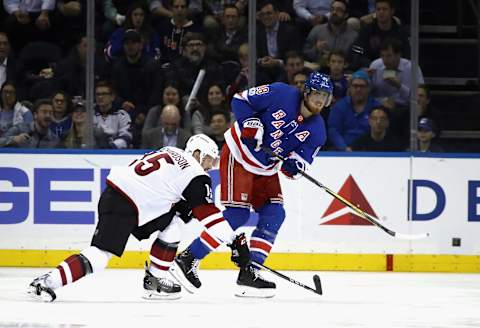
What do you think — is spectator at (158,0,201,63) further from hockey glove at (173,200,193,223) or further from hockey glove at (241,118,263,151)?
hockey glove at (173,200,193,223)

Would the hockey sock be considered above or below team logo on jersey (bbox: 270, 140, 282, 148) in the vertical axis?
below

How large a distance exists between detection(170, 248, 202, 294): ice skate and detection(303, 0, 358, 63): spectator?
2391mm

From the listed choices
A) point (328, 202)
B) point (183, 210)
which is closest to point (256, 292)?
point (183, 210)

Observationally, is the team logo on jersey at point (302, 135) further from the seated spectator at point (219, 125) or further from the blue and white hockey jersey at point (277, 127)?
the seated spectator at point (219, 125)

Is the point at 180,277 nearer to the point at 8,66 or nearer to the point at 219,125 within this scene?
the point at 219,125

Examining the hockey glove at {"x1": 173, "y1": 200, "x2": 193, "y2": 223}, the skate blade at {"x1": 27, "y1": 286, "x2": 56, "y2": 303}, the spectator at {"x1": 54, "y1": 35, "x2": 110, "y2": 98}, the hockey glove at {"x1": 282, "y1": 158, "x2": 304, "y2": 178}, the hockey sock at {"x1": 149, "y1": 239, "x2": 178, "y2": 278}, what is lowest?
the skate blade at {"x1": 27, "y1": 286, "x2": 56, "y2": 303}

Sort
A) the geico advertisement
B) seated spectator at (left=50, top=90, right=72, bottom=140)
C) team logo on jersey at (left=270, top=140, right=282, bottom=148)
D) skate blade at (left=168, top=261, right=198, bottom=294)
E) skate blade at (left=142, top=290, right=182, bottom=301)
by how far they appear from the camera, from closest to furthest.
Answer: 1. skate blade at (left=142, top=290, right=182, bottom=301)
2. skate blade at (left=168, top=261, right=198, bottom=294)
3. team logo on jersey at (left=270, top=140, right=282, bottom=148)
4. the geico advertisement
5. seated spectator at (left=50, top=90, right=72, bottom=140)

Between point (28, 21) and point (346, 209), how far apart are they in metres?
2.56

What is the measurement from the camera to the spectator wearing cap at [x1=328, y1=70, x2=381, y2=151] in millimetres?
7918

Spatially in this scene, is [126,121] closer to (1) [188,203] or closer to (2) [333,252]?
(2) [333,252]

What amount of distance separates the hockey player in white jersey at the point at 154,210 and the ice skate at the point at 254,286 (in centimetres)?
35

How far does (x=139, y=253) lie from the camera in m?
7.84

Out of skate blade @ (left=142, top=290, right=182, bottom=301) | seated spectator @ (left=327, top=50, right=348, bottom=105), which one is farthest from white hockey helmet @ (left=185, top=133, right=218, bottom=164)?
seated spectator @ (left=327, top=50, right=348, bottom=105)

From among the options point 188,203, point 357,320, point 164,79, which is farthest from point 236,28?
point 357,320
